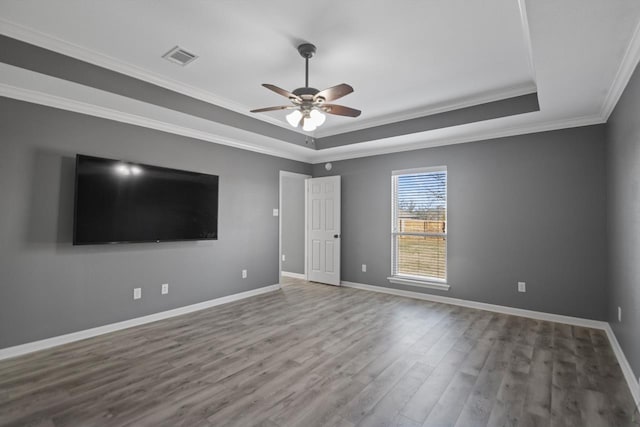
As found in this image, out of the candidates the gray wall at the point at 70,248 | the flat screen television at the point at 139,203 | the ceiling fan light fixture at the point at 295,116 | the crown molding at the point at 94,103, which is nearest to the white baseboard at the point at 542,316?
the gray wall at the point at 70,248

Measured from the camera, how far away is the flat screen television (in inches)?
130

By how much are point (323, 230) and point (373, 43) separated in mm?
3971

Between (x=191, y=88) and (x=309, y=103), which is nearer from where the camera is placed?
(x=309, y=103)

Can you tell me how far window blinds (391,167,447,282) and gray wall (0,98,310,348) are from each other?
9.62 ft

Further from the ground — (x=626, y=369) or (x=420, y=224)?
(x=420, y=224)

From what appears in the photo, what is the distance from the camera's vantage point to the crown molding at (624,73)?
2161 mm

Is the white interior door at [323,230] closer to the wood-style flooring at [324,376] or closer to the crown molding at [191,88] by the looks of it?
the crown molding at [191,88]

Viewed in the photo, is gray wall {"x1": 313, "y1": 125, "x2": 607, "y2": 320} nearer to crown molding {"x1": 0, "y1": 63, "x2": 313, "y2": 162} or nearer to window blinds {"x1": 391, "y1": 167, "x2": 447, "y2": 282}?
window blinds {"x1": 391, "y1": 167, "x2": 447, "y2": 282}

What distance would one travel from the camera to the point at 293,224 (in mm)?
7191

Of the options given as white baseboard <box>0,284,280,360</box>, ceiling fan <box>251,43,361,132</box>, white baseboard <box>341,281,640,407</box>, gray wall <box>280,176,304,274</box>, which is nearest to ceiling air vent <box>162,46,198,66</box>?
ceiling fan <box>251,43,361,132</box>

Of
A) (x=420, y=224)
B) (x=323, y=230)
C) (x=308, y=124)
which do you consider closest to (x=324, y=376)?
(x=308, y=124)

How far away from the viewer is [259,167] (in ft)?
17.8

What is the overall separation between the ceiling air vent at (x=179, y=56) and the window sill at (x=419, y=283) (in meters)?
4.36

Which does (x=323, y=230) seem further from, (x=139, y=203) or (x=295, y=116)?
(x=295, y=116)
